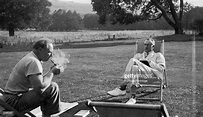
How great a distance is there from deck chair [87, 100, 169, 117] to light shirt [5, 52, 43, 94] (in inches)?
39.3

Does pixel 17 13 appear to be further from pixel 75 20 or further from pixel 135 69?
pixel 135 69

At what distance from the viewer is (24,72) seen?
3.59m

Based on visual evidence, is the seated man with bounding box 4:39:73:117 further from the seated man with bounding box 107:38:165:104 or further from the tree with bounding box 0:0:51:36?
the tree with bounding box 0:0:51:36

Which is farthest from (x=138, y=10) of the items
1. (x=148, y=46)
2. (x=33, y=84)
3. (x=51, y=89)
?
(x=33, y=84)

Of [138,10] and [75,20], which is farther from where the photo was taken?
[75,20]

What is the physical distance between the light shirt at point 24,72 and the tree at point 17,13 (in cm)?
3470

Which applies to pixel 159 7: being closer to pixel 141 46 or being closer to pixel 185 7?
pixel 185 7

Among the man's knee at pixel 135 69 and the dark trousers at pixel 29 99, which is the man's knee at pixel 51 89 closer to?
the dark trousers at pixel 29 99

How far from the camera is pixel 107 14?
30062 mm

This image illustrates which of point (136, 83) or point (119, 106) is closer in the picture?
point (119, 106)

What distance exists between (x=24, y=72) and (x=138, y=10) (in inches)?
1109

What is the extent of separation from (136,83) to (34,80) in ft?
9.07

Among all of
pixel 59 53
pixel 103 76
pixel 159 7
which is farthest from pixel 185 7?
pixel 59 53

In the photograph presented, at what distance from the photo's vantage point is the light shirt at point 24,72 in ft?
11.5
